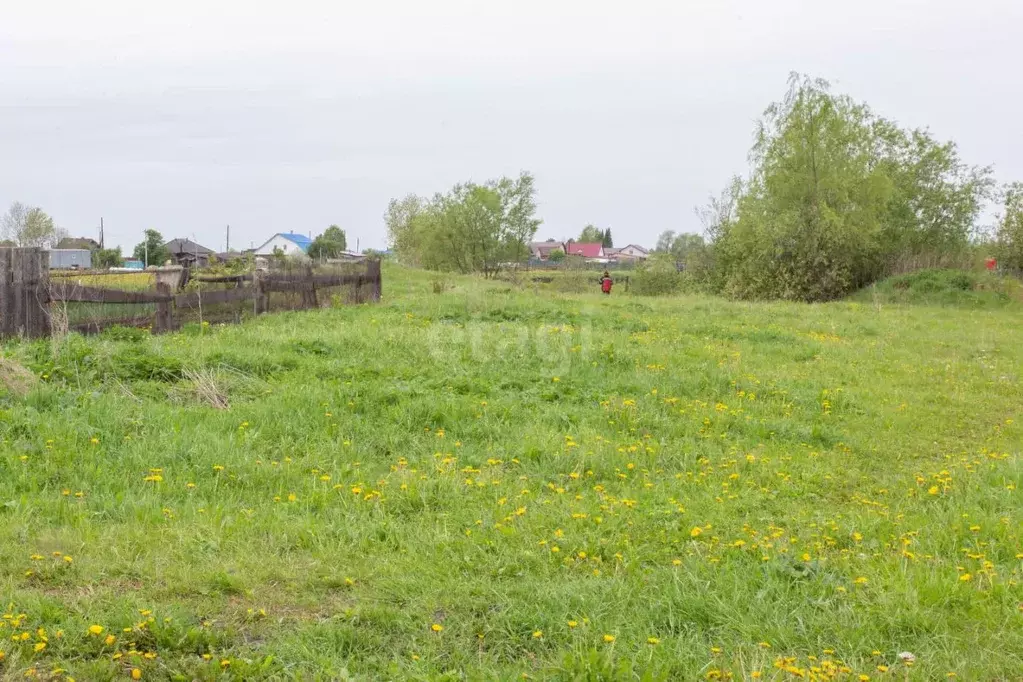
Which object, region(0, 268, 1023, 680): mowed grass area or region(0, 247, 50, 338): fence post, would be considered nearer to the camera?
region(0, 268, 1023, 680): mowed grass area

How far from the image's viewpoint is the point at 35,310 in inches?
383

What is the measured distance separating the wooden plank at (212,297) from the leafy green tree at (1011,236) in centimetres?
2640

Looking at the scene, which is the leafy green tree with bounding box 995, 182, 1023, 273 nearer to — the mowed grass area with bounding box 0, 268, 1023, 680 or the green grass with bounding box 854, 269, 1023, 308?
the green grass with bounding box 854, 269, 1023, 308

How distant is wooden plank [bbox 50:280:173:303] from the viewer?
9859 millimetres

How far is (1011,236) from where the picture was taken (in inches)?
1112

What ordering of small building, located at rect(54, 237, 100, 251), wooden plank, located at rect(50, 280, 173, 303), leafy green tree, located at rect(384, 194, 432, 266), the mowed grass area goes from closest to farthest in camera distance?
1. the mowed grass area
2. wooden plank, located at rect(50, 280, 173, 303)
3. small building, located at rect(54, 237, 100, 251)
4. leafy green tree, located at rect(384, 194, 432, 266)

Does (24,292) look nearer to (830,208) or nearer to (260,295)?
(260,295)

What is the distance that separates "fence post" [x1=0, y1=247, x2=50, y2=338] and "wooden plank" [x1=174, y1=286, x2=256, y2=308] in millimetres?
2279

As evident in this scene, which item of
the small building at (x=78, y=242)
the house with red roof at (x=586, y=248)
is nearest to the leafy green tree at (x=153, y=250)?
the small building at (x=78, y=242)

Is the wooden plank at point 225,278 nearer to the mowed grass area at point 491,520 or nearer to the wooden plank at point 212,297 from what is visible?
the wooden plank at point 212,297

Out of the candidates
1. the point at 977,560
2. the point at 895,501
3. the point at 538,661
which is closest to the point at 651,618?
the point at 538,661

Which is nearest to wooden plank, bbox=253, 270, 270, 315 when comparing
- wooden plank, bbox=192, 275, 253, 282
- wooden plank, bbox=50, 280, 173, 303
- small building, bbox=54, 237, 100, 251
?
wooden plank, bbox=192, 275, 253, 282

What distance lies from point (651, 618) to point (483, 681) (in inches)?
37.4

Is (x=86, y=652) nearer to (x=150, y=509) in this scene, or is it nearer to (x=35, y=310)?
(x=150, y=509)
